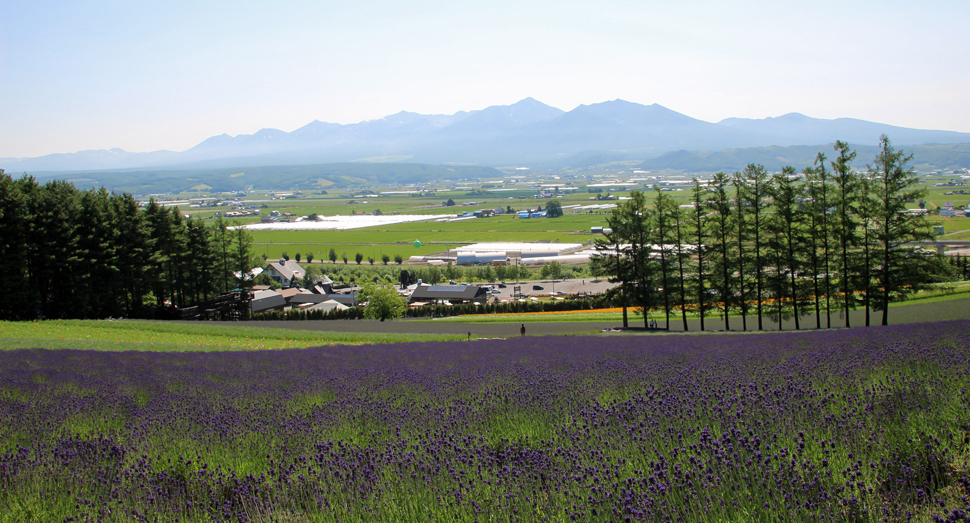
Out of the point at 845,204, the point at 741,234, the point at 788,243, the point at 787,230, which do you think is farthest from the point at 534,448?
the point at 845,204

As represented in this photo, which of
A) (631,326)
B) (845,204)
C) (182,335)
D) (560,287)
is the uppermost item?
(845,204)

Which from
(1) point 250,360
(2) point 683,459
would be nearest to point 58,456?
(2) point 683,459

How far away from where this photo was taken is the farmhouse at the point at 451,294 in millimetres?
76625

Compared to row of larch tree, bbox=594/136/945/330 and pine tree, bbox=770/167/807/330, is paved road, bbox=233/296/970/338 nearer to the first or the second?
row of larch tree, bbox=594/136/945/330

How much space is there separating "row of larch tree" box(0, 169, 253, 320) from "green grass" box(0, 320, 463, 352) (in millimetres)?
9363

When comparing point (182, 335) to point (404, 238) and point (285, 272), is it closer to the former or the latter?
point (285, 272)

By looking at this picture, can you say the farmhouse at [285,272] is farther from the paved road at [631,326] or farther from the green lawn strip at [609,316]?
the green lawn strip at [609,316]

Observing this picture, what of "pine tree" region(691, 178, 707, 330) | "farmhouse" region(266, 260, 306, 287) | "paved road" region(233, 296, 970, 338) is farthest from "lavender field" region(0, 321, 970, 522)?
"farmhouse" region(266, 260, 306, 287)

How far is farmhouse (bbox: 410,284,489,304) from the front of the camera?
76.6 metres

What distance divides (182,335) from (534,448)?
3316 cm

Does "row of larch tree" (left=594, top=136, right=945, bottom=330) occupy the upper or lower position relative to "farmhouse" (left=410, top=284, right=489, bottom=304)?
upper

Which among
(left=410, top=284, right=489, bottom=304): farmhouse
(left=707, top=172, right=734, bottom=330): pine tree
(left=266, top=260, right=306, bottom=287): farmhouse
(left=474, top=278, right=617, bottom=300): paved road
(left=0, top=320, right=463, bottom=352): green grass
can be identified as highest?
(left=707, top=172, right=734, bottom=330): pine tree

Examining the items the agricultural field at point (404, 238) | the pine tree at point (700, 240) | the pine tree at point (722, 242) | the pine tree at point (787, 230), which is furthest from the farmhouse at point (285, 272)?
the pine tree at point (787, 230)

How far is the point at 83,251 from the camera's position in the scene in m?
46.0
